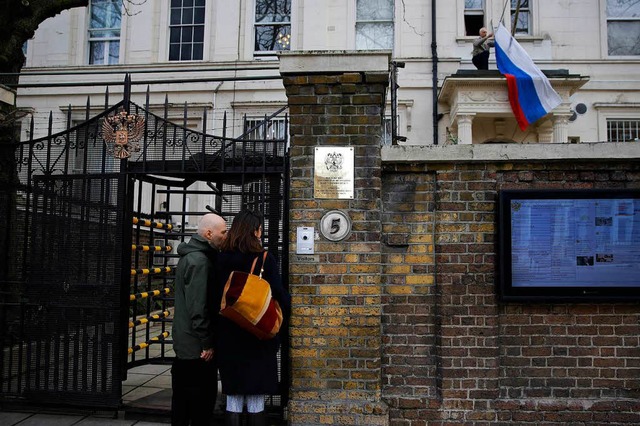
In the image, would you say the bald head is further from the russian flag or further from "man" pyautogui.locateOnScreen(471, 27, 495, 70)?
"man" pyautogui.locateOnScreen(471, 27, 495, 70)

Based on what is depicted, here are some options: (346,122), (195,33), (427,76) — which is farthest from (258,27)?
(346,122)

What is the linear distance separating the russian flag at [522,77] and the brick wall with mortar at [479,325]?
646cm

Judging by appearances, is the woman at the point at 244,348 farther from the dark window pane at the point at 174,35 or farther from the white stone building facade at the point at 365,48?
the dark window pane at the point at 174,35

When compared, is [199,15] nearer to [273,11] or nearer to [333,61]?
[273,11]

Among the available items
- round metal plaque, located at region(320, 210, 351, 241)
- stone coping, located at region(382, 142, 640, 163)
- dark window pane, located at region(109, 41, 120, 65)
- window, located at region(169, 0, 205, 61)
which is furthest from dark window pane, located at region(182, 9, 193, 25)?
round metal plaque, located at region(320, 210, 351, 241)

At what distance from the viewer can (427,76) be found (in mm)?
13422

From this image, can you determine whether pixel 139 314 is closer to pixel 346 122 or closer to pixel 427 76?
pixel 346 122

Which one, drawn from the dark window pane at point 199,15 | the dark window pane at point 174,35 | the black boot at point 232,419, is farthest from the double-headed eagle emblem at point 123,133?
the dark window pane at point 199,15

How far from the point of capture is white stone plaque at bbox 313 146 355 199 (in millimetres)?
4355

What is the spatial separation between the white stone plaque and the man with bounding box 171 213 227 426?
44.0 inches

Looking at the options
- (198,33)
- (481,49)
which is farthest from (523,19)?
(198,33)

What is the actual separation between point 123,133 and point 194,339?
2.43 m

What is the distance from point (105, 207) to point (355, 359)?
2967mm

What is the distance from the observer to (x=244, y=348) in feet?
12.3
